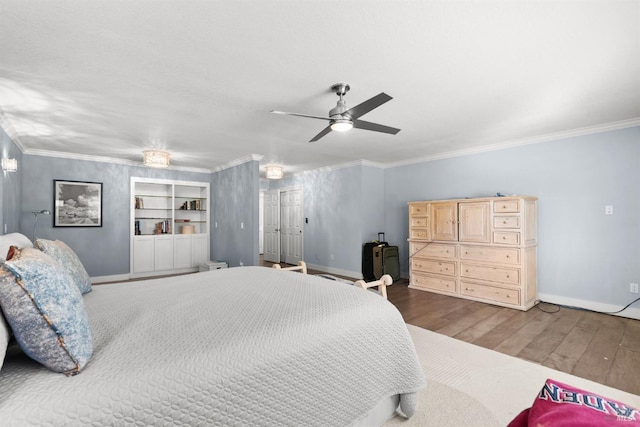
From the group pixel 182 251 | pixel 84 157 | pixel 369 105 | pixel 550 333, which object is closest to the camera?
pixel 369 105

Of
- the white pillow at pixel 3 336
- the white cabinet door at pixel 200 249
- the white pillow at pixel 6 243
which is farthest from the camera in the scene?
the white cabinet door at pixel 200 249

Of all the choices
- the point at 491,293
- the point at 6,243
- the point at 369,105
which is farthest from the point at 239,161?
the point at 491,293

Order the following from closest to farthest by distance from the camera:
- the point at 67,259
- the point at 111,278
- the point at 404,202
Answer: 1. the point at 67,259
2. the point at 111,278
3. the point at 404,202

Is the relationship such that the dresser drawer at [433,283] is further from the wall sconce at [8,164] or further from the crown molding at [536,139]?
the wall sconce at [8,164]

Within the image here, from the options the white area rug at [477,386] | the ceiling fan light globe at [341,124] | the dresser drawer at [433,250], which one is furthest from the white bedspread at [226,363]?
the dresser drawer at [433,250]

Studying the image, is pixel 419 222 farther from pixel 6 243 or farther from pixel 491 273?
pixel 6 243

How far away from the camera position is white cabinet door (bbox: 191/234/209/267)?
6844mm

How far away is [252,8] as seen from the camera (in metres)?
1.71

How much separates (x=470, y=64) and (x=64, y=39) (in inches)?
113

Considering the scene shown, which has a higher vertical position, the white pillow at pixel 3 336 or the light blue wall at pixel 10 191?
the light blue wall at pixel 10 191

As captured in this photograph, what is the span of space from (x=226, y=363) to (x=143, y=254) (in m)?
5.98

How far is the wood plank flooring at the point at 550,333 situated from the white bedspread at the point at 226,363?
1.67m

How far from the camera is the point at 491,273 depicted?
430cm

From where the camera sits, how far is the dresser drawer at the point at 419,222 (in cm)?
511
